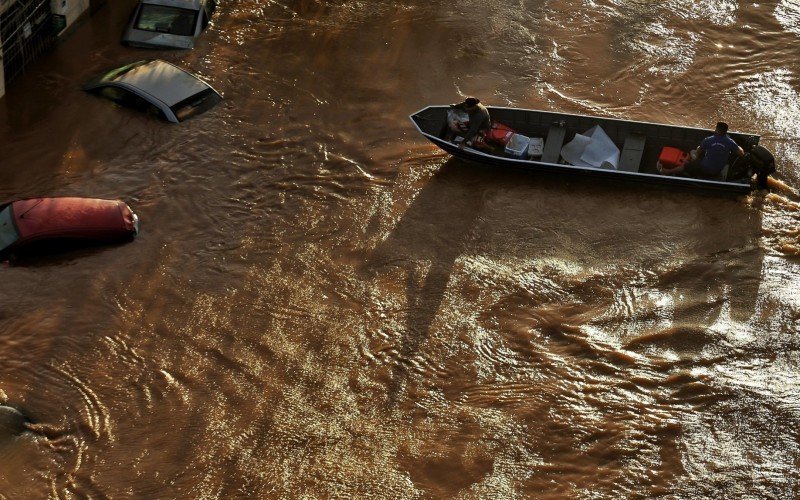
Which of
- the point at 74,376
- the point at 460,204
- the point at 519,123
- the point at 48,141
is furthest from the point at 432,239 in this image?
the point at 48,141

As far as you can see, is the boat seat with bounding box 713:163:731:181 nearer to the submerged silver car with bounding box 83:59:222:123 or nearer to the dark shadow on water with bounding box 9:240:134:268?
the submerged silver car with bounding box 83:59:222:123

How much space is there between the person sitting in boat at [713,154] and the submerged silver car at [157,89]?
33.0 feet

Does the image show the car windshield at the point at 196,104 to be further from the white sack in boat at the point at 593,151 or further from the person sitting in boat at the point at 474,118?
the white sack in boat at the point at 593,151

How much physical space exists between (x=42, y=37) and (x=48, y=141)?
3.40 meters

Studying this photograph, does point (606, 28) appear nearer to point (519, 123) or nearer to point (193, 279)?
point (519, 123)

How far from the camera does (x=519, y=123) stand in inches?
684

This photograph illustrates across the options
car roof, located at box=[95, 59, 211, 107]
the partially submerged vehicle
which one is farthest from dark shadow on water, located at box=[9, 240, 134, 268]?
the partially submerged vehicle

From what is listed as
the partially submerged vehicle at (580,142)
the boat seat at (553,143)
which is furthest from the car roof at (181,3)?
the boat seat at (553,143)

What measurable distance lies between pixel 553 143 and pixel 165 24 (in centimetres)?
953

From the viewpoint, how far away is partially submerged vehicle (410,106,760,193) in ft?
53.7

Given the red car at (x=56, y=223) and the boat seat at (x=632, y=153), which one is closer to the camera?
the red car at (x=56, y=223)

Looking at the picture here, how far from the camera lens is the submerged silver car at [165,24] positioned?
64.5ft

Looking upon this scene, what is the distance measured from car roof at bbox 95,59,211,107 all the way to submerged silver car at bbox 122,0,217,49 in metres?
1.88

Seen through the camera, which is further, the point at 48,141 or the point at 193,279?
the point at 48,141
